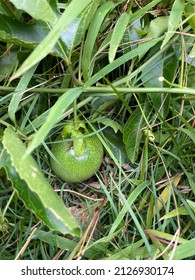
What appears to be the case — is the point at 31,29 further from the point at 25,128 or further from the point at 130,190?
the point at 130,190

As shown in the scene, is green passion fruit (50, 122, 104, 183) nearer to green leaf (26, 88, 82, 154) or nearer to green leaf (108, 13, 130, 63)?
green leaf (26, 88, 82, 154)


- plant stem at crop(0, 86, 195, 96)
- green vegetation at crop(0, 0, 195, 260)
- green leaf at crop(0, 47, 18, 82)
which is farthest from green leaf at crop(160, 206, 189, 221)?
green leaf at crop(0, 47, 18, 82)

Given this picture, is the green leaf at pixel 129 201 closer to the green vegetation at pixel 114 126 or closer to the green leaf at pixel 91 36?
the green vegetation at pixel 114 126

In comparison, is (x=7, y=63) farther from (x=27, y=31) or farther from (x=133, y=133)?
(x=133, y=133)

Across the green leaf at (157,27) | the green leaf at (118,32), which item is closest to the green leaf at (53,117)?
the green leaf at (118,32)

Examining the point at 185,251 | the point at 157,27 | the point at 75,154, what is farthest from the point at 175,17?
the point at 185,251
